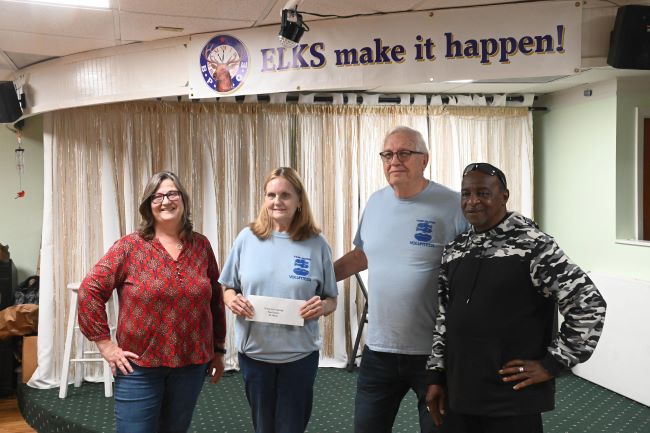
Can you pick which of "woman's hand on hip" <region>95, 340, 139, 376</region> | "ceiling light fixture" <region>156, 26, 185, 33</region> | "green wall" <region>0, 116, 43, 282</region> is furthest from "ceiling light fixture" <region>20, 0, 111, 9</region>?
"green wall" <region>0, 116, 43, 282</region>

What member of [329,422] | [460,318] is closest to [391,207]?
[460,318]

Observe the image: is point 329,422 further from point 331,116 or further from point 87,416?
point 331,116

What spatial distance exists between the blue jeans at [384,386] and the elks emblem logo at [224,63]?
5.82 feet

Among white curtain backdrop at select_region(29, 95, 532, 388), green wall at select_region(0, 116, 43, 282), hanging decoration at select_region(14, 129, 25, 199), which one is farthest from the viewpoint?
green wall at select_region(0, 116, 43, 282)

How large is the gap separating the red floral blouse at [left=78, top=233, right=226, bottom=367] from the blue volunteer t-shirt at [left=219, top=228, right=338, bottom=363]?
16 cm

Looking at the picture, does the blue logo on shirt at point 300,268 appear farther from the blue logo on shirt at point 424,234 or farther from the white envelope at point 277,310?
the blue logo on shirt at point 424,234

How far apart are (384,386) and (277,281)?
584 millimetres

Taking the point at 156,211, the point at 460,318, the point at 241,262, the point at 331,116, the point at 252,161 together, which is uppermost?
the point at 331,116

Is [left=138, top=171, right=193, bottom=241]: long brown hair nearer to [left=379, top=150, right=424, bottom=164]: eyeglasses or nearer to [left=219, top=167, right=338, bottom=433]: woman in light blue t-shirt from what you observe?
[left=219, top=167, right=338, bottom=433]: woman in light blue t-shirt

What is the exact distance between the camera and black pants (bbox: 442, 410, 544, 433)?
190cm

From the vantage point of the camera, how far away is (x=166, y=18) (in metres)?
3.25

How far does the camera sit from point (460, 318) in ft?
6.48

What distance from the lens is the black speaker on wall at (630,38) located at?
9.95 feet

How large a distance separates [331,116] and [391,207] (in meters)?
2.55
